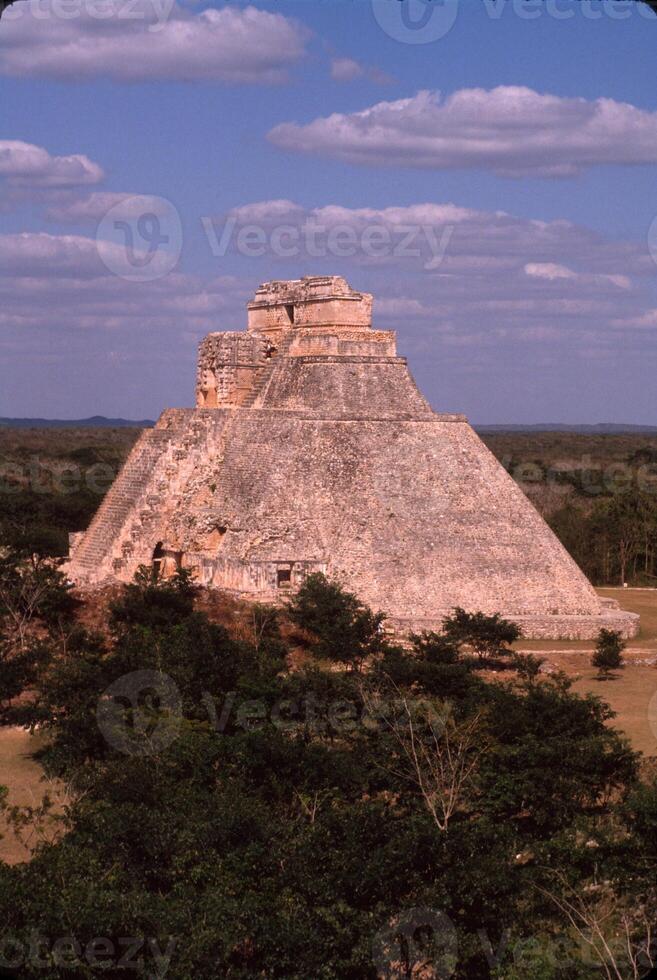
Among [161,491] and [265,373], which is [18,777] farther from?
[265,373]

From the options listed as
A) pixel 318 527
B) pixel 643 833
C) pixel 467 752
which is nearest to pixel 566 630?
pixel 318 527

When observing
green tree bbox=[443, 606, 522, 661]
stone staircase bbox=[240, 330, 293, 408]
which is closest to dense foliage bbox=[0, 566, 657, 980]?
green tree bbox=[443, 606, 522, 661]

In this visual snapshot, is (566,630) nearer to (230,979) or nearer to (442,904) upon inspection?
(442,904)

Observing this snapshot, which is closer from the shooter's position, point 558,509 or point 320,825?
point 320,825

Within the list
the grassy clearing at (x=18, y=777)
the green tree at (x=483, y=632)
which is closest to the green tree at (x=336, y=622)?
the green tree at (x=483, y=632)

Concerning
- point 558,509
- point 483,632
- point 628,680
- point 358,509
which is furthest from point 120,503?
point 558,509

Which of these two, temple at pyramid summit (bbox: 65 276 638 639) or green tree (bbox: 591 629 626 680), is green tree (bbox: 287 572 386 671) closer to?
temple at pyramid summit (bbox: 65 276 638 639)
